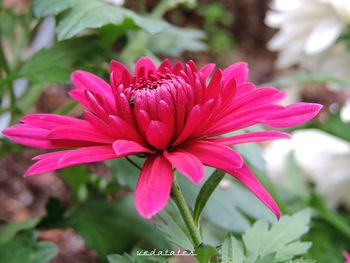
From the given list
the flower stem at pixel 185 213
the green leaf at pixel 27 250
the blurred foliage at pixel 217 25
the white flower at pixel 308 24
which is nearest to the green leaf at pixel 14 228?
the green leaf at pixel 27 250

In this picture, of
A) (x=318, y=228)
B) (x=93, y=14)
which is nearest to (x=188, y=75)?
(x=93, y=14)

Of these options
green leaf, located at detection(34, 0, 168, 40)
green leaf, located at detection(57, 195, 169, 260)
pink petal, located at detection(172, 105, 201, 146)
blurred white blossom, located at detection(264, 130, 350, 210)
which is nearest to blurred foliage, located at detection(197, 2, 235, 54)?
blurred white blossom, located at detection(264, 130, 350, 210)

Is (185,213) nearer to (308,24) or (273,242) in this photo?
(273,242)

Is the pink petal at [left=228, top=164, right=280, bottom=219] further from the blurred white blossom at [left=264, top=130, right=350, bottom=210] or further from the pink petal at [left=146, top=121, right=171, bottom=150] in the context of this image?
the blurred white blossom at [left=264, top=130, right=350, bottom=210]

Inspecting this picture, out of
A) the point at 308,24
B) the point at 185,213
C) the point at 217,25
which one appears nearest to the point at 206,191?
the point at 185,213

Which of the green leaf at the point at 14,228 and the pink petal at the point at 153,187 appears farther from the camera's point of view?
the green leaf at the point at 14,228

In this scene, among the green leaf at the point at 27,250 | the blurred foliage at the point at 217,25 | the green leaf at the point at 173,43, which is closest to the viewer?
the green leaf at the point at 27,250

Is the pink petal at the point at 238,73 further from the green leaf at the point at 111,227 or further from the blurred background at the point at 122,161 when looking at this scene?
the green leaf at the point at 111,227

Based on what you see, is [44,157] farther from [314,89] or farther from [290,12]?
[314,89]
